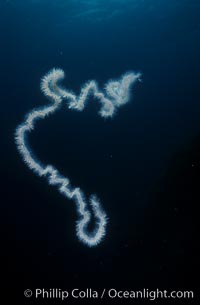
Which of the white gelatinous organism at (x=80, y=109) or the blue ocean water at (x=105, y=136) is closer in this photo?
the white gelatinous organism at (x=80, y=109)

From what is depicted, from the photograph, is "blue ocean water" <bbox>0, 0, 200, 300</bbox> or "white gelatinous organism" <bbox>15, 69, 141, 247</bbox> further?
"blue ocean water" <bbox>0, 0, 200, 300</bbox>

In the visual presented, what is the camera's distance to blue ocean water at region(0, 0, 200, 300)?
297 inches

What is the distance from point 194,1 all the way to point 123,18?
209cm

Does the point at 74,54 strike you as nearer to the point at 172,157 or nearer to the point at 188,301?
the point at 172,157

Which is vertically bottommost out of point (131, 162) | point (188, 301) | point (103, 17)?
point (188, 301)

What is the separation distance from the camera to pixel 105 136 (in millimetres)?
8109

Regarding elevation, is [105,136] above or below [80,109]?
above

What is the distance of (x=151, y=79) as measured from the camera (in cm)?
829

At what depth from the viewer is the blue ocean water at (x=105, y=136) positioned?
7.55 m

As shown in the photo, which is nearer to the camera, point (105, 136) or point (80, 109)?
point (80, 109)

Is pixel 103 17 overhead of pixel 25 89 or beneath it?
overhead

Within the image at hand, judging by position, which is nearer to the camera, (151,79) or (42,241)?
(42,241)

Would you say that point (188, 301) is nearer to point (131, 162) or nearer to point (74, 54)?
point (131, 162)

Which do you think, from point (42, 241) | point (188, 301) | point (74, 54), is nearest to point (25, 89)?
point (74, 54)
